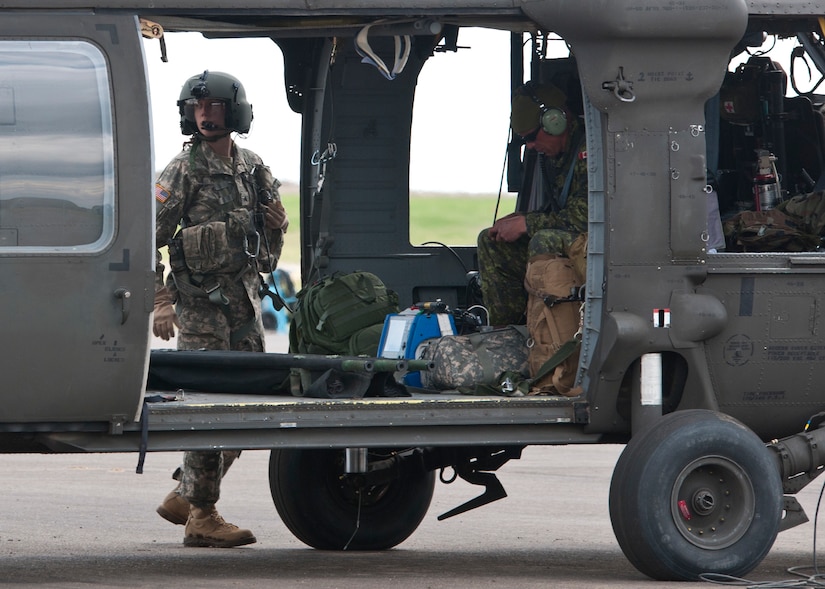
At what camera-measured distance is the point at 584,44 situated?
7.14 m

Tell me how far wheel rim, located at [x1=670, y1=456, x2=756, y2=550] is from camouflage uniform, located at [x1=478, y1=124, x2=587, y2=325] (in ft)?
4.28

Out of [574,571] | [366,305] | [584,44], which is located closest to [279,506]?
[366,305]

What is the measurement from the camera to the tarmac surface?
7.37 meters

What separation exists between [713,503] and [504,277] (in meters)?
1.76

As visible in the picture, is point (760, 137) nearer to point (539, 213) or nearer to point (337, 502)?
point (539, 213)

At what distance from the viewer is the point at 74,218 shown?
6547 millimetres

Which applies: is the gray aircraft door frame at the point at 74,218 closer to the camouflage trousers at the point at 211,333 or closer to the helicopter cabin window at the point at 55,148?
the helicopter cabin window at the point at 55,148

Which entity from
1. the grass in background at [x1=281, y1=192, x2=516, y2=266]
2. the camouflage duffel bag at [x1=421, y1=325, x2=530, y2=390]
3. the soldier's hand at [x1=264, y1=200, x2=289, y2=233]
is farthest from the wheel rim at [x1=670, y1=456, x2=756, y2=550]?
the grass in background at [x1=281, y1=192, x2=516, y2=266]

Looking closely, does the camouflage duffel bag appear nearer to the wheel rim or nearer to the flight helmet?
the wheel rim

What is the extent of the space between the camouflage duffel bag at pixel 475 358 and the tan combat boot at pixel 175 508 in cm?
205

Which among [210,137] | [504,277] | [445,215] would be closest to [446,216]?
[445,215]

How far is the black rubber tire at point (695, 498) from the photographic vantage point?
6934 mm

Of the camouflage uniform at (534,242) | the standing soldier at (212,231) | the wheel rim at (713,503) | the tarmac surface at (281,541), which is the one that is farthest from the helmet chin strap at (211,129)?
the wheel rim at (713,503)

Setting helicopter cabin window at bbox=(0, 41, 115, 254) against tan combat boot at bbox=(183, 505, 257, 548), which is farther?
tan combat boot at bbox=(183, 505, 257, 548)
